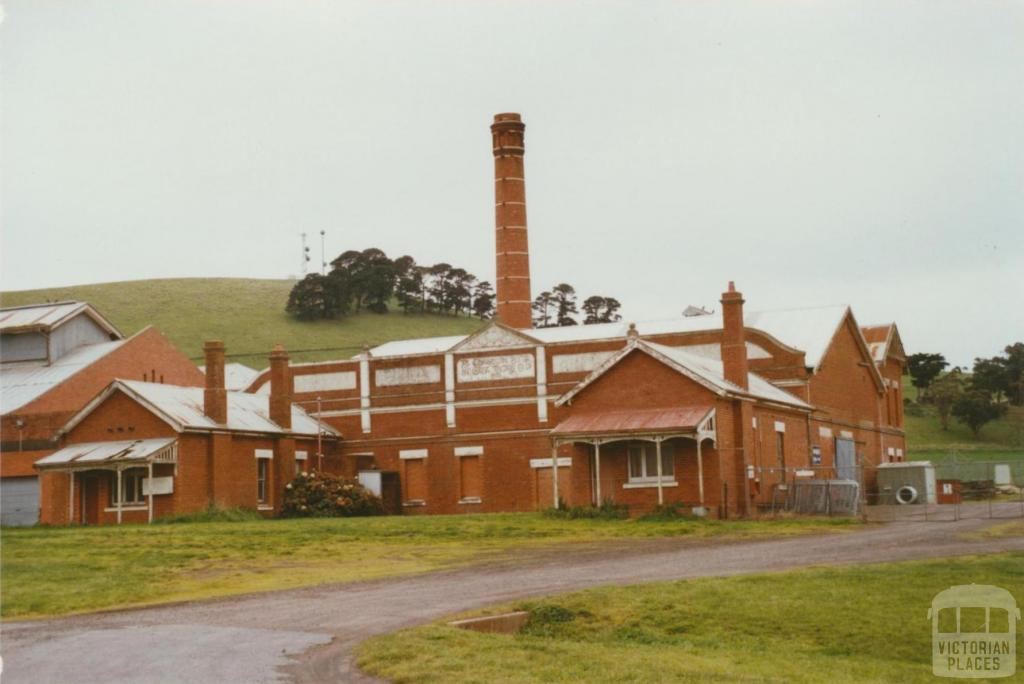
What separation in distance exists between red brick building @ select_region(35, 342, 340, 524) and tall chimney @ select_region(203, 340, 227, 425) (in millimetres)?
34

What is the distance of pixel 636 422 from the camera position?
39.8 meters

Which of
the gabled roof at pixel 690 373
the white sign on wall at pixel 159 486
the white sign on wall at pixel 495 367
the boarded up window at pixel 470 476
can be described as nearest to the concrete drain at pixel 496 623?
the gabled roof at pixel 690 373

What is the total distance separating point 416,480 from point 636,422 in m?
15.3

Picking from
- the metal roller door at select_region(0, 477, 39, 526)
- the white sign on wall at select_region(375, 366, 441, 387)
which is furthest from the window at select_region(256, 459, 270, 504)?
the metal roller door at select_region(0, 477, 39, 526)

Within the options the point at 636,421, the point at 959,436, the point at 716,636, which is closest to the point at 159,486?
the point at 636,421

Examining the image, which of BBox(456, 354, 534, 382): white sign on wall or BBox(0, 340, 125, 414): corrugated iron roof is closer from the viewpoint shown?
BBox(0, 340, 125, 414): corrugated iron roof

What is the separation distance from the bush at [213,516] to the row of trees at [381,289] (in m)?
73.2

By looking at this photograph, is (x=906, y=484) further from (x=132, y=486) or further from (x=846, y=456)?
(x=132, y=486)

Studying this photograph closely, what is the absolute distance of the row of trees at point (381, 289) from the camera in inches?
4606

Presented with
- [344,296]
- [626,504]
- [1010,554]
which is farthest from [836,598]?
[344,296]

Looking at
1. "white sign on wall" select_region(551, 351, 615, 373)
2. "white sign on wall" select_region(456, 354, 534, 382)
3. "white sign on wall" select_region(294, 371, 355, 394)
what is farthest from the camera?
"white sign on wall" select_region(294, 371, 355, 394)

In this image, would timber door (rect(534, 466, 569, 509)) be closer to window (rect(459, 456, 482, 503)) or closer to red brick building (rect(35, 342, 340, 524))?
window (rect(459, 456, 482, 503))

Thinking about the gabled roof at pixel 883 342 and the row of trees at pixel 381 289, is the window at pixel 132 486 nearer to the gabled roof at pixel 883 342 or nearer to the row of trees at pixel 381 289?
the gabled roof at pixel 883 342

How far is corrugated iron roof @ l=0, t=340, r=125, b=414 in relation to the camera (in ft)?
158
